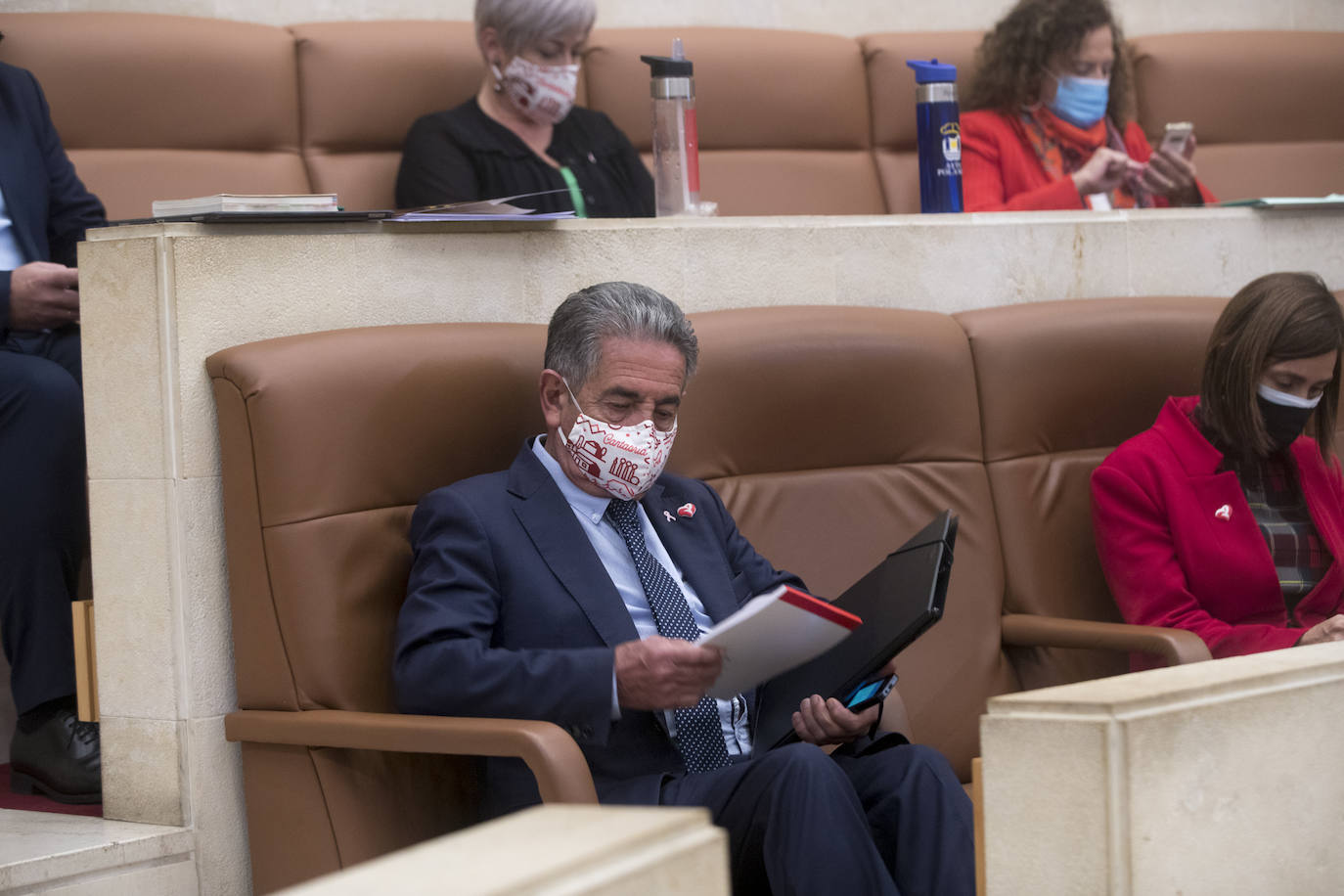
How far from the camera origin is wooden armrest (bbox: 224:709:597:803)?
5.74 ft

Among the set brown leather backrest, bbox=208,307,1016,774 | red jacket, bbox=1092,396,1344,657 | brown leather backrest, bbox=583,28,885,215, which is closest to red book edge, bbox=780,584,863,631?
brown leather backrest, bbox=208,307,1016,774

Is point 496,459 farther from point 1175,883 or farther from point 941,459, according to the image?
point 1175,883

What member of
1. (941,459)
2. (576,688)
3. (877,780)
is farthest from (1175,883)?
(941,459)

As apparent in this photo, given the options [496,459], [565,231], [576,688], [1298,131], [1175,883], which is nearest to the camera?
[1175,883]

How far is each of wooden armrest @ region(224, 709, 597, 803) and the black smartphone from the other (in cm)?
44

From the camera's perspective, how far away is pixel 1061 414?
2822 mm

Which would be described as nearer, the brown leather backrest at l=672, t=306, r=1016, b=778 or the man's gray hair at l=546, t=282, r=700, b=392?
the man's gray hair at l=546, t=282, r=700, b=392

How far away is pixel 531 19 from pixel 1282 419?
5.82 ft

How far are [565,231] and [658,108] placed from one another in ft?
1.44

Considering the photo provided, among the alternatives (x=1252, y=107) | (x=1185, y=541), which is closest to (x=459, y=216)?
(x=1185, y=541)

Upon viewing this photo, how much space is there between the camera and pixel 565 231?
99.9 inches

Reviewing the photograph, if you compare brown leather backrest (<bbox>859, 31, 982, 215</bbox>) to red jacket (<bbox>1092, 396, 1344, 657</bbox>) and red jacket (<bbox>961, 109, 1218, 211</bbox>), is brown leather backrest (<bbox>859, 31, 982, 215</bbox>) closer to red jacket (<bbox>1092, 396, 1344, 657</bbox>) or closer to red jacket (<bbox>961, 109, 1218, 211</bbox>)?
red jacket (<bbox>961, 109, 1218, 211</bbox>)

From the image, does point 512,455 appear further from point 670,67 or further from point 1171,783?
point 1171,783

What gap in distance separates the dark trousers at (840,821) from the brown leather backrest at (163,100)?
2.16 metres
